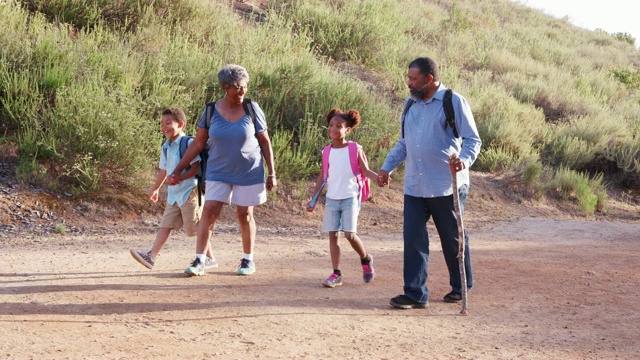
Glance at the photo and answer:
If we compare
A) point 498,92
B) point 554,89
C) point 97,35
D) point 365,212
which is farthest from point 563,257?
point 554,89

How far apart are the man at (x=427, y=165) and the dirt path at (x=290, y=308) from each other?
412 millimetres

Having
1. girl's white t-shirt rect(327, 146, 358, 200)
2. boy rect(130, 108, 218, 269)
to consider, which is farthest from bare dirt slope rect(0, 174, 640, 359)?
girl's white t-shirt rect(327, 146, 358, 200)

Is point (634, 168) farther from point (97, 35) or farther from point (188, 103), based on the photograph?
point (97, 35)

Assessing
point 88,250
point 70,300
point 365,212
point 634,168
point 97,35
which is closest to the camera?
point 70,300

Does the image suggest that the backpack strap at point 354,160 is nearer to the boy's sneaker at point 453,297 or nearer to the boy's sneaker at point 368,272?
the boy's sneaker at point 368,272

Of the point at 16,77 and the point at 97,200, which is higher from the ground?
the point at 16,77

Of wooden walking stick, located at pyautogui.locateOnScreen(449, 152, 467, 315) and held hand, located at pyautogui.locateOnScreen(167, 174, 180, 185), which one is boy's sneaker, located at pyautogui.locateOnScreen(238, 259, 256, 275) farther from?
wooden walking stick, located at pyautogui.locateOnScreen(449, 152, 467, 315)

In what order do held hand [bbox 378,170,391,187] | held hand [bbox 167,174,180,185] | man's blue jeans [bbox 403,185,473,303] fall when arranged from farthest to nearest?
held hand [bbox 167,174,180,185] < held hand [bbox 378,170,391,187] < man's blue jeans [bbox 403,185,473,303]

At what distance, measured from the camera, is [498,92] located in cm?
2075

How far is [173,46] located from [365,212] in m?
4.44

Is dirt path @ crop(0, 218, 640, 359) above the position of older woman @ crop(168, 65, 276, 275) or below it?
below

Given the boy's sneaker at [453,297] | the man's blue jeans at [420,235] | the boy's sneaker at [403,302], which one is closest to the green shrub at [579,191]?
the boy's sneaker at [453,297]

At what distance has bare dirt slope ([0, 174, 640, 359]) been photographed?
5.84 metres

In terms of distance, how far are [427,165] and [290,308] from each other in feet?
5.07
